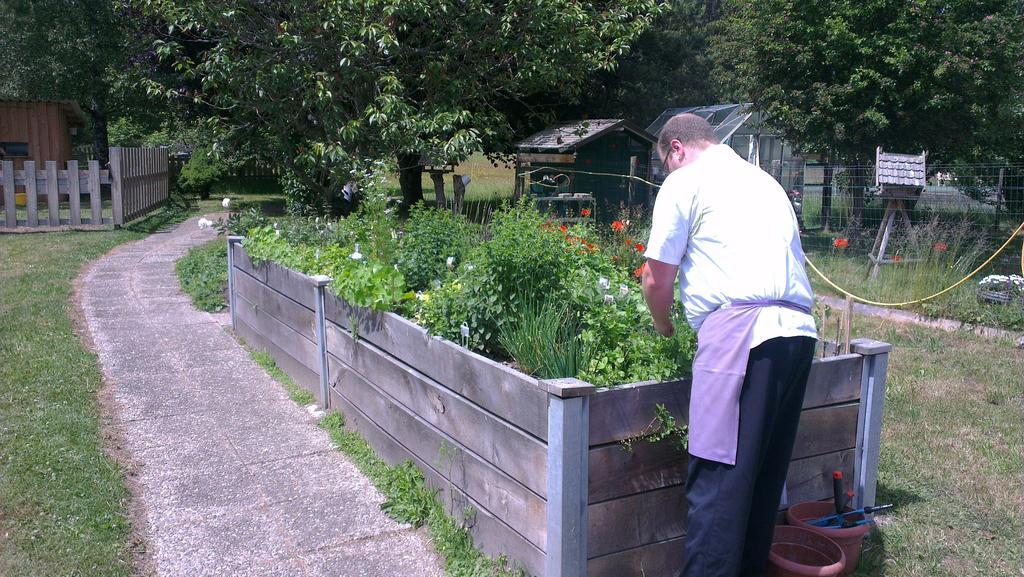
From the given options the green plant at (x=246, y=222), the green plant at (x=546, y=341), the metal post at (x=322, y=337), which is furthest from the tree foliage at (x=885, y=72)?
the green plant at (x=546, y=341)

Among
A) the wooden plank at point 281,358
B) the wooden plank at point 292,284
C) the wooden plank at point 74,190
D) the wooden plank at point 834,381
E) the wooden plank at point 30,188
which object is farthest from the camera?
the wooden plank at point 74,190

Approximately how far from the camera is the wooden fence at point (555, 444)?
3.05 m

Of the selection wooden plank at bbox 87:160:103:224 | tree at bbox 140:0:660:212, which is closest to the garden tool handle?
tree at bbox 140:0:660:212

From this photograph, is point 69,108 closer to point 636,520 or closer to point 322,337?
point 322,337

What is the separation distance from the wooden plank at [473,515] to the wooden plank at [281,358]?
1.14m

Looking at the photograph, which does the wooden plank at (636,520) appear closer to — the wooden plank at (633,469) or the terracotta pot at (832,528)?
the wooden plank at (633,469)

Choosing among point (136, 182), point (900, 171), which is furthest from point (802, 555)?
point (136, 182)

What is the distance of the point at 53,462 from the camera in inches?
180

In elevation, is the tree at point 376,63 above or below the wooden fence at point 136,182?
above

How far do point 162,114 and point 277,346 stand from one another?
1987cm

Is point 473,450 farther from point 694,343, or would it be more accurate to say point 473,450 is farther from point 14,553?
point 14,553

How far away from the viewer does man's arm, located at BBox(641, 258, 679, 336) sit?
9.92 ft

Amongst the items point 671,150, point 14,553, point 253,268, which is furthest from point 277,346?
point 671,150

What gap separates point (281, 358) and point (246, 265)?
1.16 meters
